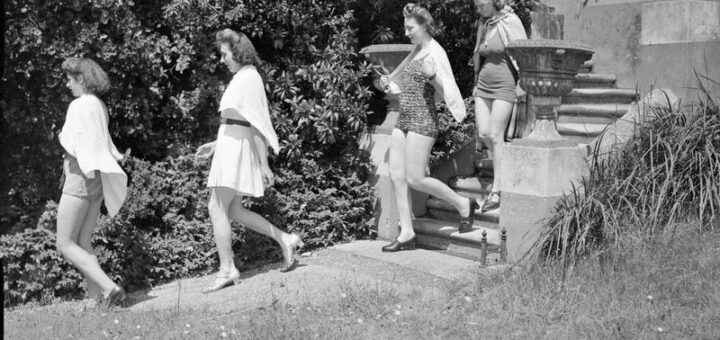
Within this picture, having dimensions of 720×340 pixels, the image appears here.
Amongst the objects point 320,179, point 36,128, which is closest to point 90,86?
point 36,128

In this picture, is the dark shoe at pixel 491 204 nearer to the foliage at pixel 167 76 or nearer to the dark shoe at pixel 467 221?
the dark shoe at pixel 467 221

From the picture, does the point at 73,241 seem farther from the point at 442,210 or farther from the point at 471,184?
the point at 471,184

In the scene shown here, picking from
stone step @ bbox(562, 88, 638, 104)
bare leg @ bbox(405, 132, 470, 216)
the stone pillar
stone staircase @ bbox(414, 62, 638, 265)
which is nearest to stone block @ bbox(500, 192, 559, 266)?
the stone pillar

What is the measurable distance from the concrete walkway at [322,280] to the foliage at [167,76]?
118cm

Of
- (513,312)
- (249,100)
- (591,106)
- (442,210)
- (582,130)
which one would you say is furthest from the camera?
(591,106)

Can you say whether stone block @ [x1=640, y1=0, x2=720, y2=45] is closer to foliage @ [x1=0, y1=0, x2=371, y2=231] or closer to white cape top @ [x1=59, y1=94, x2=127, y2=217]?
foliage @ [x1=0, y1=0, x2=371, y2=231]

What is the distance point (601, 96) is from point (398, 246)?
2.93 metres

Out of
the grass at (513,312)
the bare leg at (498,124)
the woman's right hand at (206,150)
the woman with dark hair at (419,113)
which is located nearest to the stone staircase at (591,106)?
the bare leg at (498,124)

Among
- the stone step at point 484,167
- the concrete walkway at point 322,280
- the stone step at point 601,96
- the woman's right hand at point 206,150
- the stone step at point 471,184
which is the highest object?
the stone step at point 601,96

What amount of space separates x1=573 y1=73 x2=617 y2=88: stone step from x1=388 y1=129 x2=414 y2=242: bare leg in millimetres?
2827

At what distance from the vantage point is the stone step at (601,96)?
28.7 ft

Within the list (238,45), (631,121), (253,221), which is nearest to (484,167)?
(631,121)

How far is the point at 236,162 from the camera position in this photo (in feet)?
21.4

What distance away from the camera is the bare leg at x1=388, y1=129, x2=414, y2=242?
722 centimetres
